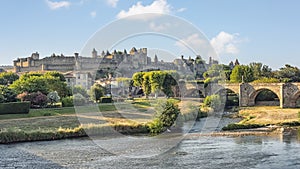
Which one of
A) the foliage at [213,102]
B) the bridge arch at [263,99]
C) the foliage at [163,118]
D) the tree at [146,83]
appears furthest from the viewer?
the tree at [146,83]

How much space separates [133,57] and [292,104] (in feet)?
170

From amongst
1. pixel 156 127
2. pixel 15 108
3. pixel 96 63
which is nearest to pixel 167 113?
pixel 156 127

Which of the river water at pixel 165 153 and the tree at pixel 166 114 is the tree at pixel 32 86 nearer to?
the tree at pixel 166 114

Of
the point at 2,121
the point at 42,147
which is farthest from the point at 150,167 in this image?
the point at 2,121

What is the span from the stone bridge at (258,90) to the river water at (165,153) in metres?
25.5

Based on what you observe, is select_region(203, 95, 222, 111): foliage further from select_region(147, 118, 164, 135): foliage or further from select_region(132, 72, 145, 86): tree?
select_region(147, 118, 164, 135): foliage

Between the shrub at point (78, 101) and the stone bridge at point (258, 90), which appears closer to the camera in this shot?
the shrub at point (78, 101)

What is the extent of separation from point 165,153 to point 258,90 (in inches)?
1523

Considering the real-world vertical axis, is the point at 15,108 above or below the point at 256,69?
below

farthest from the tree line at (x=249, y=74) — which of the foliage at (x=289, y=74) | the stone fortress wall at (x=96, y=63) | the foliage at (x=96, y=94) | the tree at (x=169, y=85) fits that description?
the foliage at (x=96, y=94)

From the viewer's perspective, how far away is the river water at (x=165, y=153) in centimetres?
2138

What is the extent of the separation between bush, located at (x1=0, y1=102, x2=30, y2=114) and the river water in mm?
13642

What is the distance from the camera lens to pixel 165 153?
24.8 m

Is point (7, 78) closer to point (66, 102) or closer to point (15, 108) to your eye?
point (66, 102)
